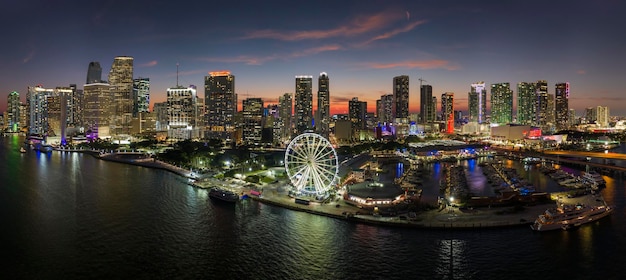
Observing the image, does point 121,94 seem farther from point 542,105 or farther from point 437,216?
point 542,105

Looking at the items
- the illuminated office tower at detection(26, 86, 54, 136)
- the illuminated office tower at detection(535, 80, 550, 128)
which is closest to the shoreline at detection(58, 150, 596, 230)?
the illuminated office tower at detection(26, 86, 54, 136)

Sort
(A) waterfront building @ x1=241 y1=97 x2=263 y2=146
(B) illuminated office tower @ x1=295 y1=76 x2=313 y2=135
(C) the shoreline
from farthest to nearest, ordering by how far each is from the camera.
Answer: (B) illuminated office tower @ x1=295 y1=76 x2=313 y2=135 < (A) waterfront building @ x1=241 y1=97 x2=263 y2=146 < (C) the shoreline

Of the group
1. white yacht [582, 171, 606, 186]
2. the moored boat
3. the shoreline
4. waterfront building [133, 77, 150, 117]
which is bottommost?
the shoreline

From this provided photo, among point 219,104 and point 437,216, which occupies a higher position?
point 219,104

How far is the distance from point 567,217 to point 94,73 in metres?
140

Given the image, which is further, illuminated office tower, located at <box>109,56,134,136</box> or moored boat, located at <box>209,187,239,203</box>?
illuminated office tower, located at <box>109,56,134,136</box>

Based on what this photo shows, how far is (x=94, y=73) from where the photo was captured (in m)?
131

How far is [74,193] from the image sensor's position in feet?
113

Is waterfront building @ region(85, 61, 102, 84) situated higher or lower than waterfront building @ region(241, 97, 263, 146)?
higher

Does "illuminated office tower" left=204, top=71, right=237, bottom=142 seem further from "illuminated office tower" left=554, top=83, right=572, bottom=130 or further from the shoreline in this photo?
"illuminated office tower" left=554, top=83, right=572, bottom=130

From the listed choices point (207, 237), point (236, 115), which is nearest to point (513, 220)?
point (207, 237)

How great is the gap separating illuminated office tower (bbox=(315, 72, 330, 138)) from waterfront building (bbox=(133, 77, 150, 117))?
223 ft

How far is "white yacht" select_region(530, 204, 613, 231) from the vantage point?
23.2 m

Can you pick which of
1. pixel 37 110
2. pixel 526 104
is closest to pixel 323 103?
pixel 526 104
